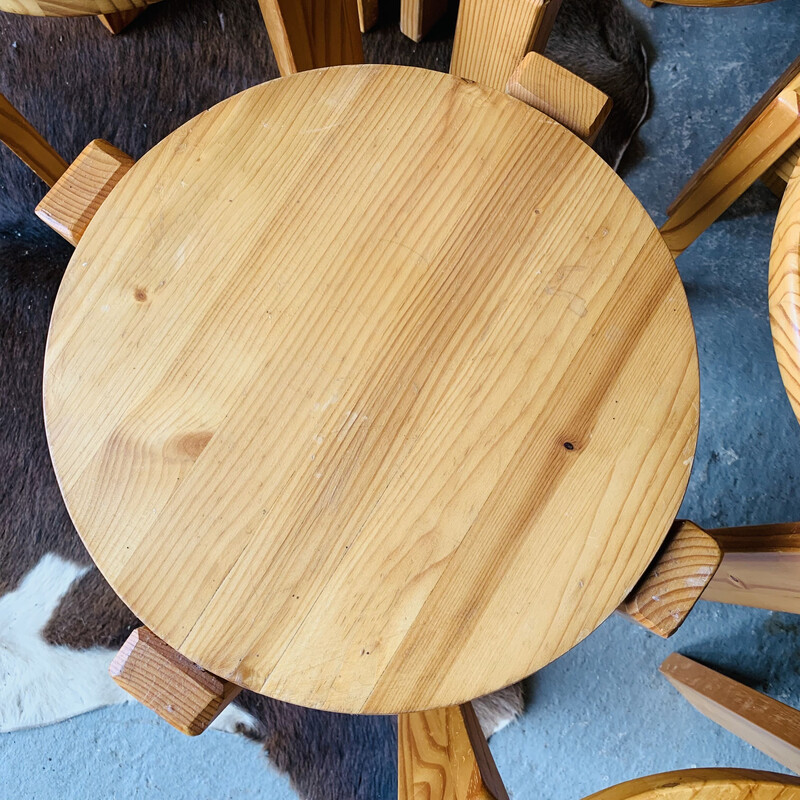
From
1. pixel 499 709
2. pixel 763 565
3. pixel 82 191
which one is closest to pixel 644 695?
pixel 499 709

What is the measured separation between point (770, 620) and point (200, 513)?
956 mm

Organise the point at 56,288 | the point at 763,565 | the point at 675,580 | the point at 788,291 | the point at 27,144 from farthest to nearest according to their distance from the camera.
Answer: the point at 56,288, the point at 27,144, the point at 763,565, the point at 675,580, the point at 788,291

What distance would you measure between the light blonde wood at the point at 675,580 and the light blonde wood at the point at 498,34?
0.59 metres

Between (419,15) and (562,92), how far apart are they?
1.92 feet

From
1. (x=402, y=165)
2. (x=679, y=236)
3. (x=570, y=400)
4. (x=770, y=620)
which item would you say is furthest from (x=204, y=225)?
(x=770, y=620)

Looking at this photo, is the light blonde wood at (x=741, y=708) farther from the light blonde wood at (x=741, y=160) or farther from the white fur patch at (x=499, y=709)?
the light blonde wood at (x=741, y=160)

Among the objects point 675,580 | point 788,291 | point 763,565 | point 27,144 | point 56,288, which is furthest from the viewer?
point 56,288

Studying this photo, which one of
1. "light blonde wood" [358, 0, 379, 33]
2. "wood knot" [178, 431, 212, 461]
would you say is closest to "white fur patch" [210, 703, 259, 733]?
"wood knot" [178, 431, 212, 461]

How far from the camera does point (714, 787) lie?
0.49 m

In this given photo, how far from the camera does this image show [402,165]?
663 mm

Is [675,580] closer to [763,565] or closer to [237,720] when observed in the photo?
[763,565]

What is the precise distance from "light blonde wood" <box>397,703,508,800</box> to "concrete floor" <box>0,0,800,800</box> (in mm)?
429

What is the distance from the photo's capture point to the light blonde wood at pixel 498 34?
78 centimetres

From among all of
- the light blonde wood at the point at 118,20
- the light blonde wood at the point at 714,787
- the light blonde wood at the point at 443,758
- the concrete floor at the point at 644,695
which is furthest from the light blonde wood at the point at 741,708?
the light blonde wood at the point at 118,20
